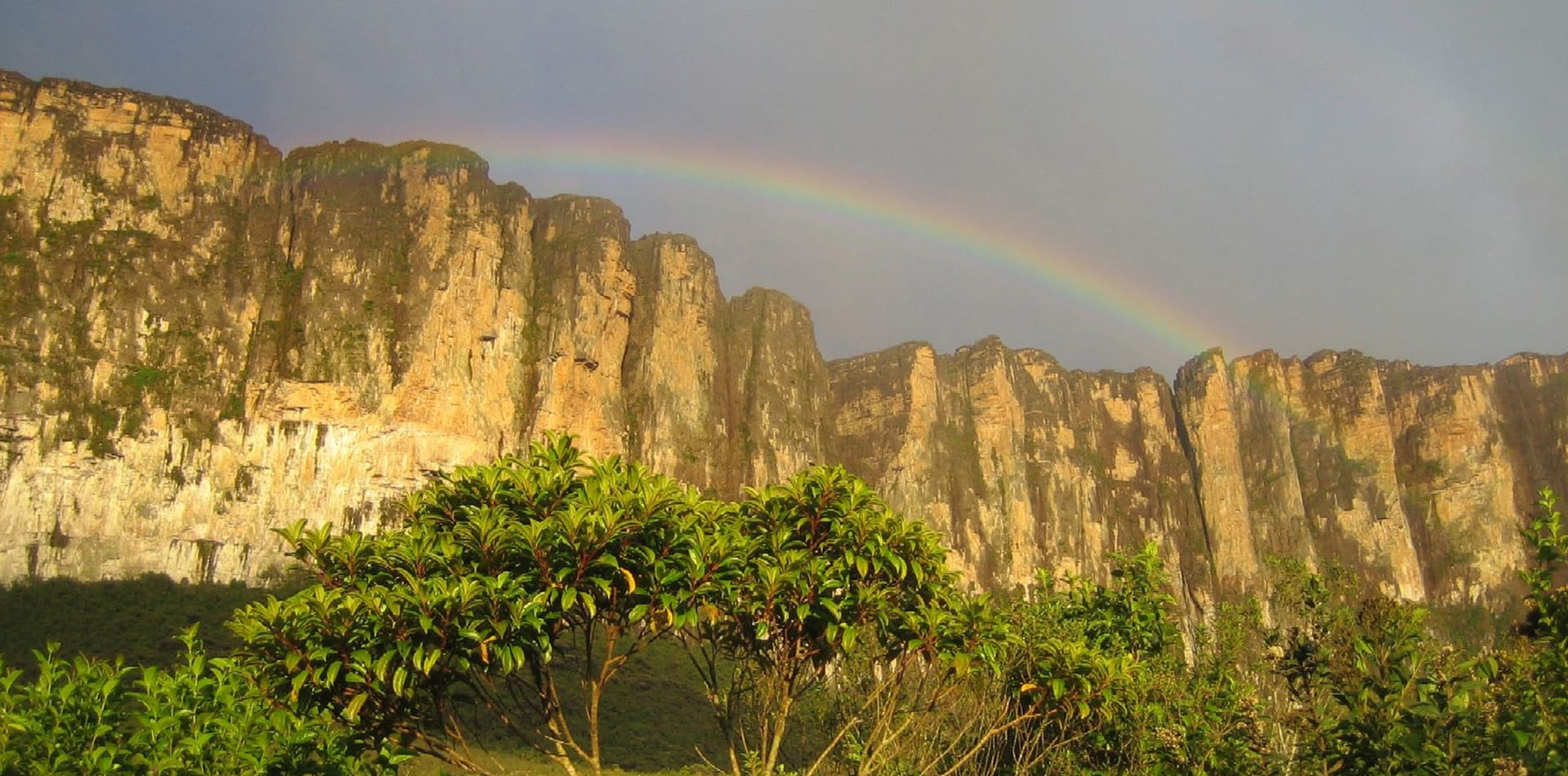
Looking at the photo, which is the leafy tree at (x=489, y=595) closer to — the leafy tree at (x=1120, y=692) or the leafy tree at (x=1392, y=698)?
the leafy tree at (x=1120, y=692)

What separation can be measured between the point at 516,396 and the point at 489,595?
100100 millimetres

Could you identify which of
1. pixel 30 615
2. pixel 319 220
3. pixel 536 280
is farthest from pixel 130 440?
pixel 536 280

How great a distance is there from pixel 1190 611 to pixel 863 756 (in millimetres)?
140031

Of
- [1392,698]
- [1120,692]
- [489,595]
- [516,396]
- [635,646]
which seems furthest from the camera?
[516,396]

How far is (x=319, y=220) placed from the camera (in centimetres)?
10744

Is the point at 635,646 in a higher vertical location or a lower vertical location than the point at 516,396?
lower

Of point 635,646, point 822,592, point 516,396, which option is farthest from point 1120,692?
point 516,396

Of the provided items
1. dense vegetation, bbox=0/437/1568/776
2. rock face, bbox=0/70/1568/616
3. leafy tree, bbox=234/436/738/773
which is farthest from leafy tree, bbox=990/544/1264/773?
rock face, bbox=0/70/1568/616

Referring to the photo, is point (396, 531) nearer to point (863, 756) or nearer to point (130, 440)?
point (863, 756)

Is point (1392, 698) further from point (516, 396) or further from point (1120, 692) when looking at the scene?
point (516, 396)

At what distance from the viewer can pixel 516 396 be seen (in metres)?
107

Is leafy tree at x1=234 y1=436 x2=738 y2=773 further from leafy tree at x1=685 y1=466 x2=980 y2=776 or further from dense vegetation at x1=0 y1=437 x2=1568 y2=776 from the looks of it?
leafy tree at x1=685 y1=466 x2=980 y2=776

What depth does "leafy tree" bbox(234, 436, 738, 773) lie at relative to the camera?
9430 millimetres

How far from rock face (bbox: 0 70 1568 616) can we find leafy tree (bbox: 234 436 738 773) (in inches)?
2501
